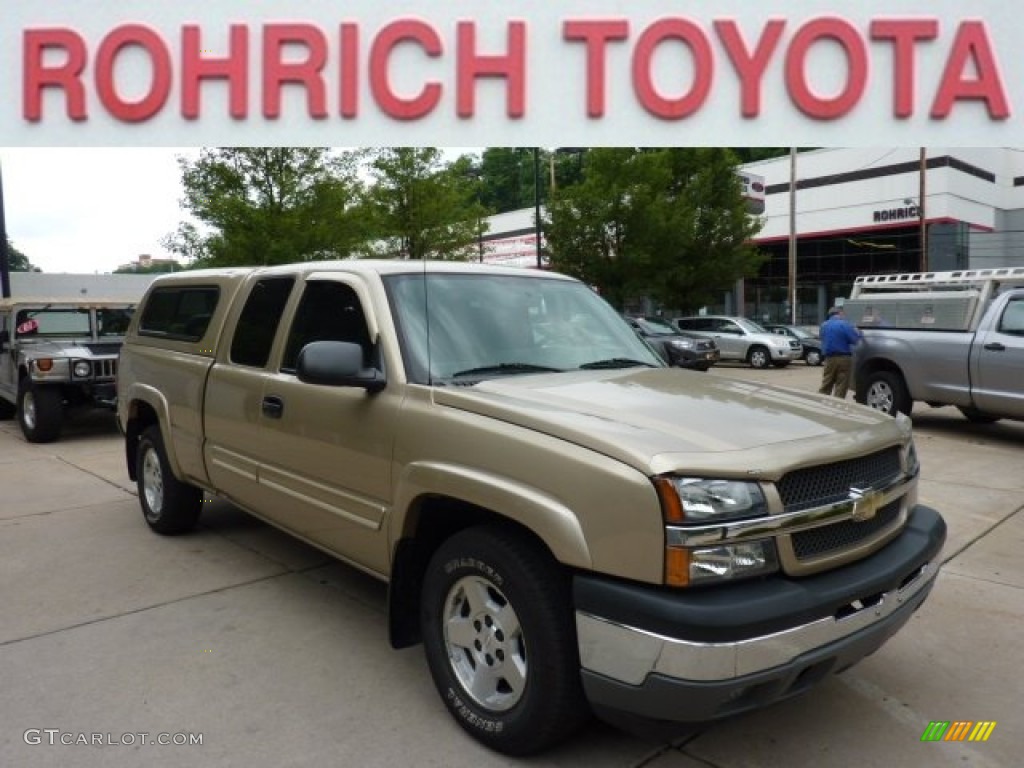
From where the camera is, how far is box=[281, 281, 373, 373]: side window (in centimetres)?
364

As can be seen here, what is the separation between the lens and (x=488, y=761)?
280 centimetres

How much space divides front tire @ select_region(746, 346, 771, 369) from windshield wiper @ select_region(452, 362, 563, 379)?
67.6ft

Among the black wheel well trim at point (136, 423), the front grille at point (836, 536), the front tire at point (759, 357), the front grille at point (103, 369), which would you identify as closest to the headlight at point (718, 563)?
the front grille at point (836, 536)

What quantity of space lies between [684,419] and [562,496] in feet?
1.83

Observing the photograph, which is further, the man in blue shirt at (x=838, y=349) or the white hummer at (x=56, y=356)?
the man in blue shirt at (x=838, y=349)

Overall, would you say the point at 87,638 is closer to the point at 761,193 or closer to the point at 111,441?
the point at 111,441

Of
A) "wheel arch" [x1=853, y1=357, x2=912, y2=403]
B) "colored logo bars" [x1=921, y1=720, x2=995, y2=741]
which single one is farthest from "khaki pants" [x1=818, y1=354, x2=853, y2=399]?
"colored logo bars" [x1=921, y1=720, x2=995, y2=741]

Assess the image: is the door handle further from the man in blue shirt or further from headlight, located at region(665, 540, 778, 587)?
the man in blue shirt

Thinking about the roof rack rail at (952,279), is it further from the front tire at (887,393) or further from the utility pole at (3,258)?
the utility pole at (3,258)

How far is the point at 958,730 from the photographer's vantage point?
10.0 feet

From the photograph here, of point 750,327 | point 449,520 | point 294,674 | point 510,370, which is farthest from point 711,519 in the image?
point 750,327

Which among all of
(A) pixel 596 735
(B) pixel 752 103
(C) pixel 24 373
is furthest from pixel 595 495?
(C) pixel 24 373

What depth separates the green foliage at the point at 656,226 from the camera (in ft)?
83.6

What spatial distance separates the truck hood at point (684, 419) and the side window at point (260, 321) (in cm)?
151
